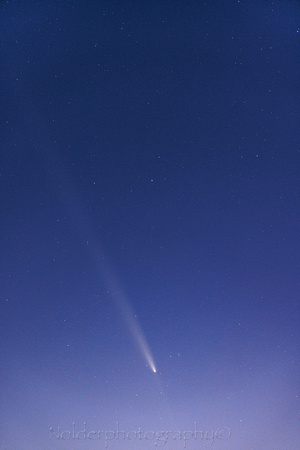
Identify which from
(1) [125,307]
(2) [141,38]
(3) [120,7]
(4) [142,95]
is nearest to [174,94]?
(4) [142,95]

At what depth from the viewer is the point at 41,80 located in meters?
2.42

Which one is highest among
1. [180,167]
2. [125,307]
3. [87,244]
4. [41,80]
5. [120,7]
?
[120,7]

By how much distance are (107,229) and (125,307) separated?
0.36m

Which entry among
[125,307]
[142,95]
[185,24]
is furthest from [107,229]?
[185,24]

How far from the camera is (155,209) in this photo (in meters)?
2.43

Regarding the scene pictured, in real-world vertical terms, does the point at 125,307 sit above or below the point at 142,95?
below

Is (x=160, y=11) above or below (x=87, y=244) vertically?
above

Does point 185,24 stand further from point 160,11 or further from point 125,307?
point 125,307

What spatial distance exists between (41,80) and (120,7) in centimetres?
48

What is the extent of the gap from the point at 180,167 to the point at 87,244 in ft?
1.77

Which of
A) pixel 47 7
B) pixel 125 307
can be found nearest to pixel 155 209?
pixel 125 307

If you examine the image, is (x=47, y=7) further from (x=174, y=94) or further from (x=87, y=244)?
(x=87, y=244)

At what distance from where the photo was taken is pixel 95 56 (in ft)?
7.96

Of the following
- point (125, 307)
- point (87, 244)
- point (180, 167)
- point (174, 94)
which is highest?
point (174, 94)
